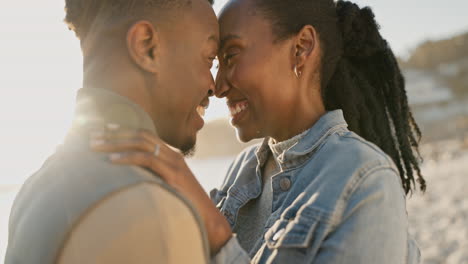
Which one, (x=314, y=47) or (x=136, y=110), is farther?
(x=314, y=47)

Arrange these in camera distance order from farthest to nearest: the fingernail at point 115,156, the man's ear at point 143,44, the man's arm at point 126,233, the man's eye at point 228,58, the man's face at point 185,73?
the man's eye at point 228,58
the man's face at point 185,73
the man's ear at point 143,44
the fingernail at point 115,156
the man's arm at point 126,233

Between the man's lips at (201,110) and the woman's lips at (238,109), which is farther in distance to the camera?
the woman's lips at (238,109)

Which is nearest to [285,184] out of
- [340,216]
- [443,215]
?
[340,216]

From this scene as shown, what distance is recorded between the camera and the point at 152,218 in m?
1.22

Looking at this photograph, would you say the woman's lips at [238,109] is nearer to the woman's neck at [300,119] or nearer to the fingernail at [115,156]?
the woman's neck at [300,119]

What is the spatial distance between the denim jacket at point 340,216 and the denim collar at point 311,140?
9cm

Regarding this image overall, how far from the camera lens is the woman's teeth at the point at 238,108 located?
2646 millimetres

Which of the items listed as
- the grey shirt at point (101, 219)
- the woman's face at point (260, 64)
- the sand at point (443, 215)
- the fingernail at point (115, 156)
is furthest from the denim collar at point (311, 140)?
the sand at point (443, 215)

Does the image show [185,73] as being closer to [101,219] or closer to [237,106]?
[237,106]

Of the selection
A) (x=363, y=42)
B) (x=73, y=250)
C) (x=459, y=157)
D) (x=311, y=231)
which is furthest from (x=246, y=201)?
(x=459, y=157)

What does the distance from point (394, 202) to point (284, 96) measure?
87cm

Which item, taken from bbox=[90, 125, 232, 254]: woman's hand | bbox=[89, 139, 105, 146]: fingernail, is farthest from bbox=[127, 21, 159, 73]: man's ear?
bbox=[89, 139, 105, 146]: fingernail

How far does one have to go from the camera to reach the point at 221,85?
8.78ft

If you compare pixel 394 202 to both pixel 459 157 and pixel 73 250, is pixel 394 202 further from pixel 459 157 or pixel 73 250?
pixel 459 157
